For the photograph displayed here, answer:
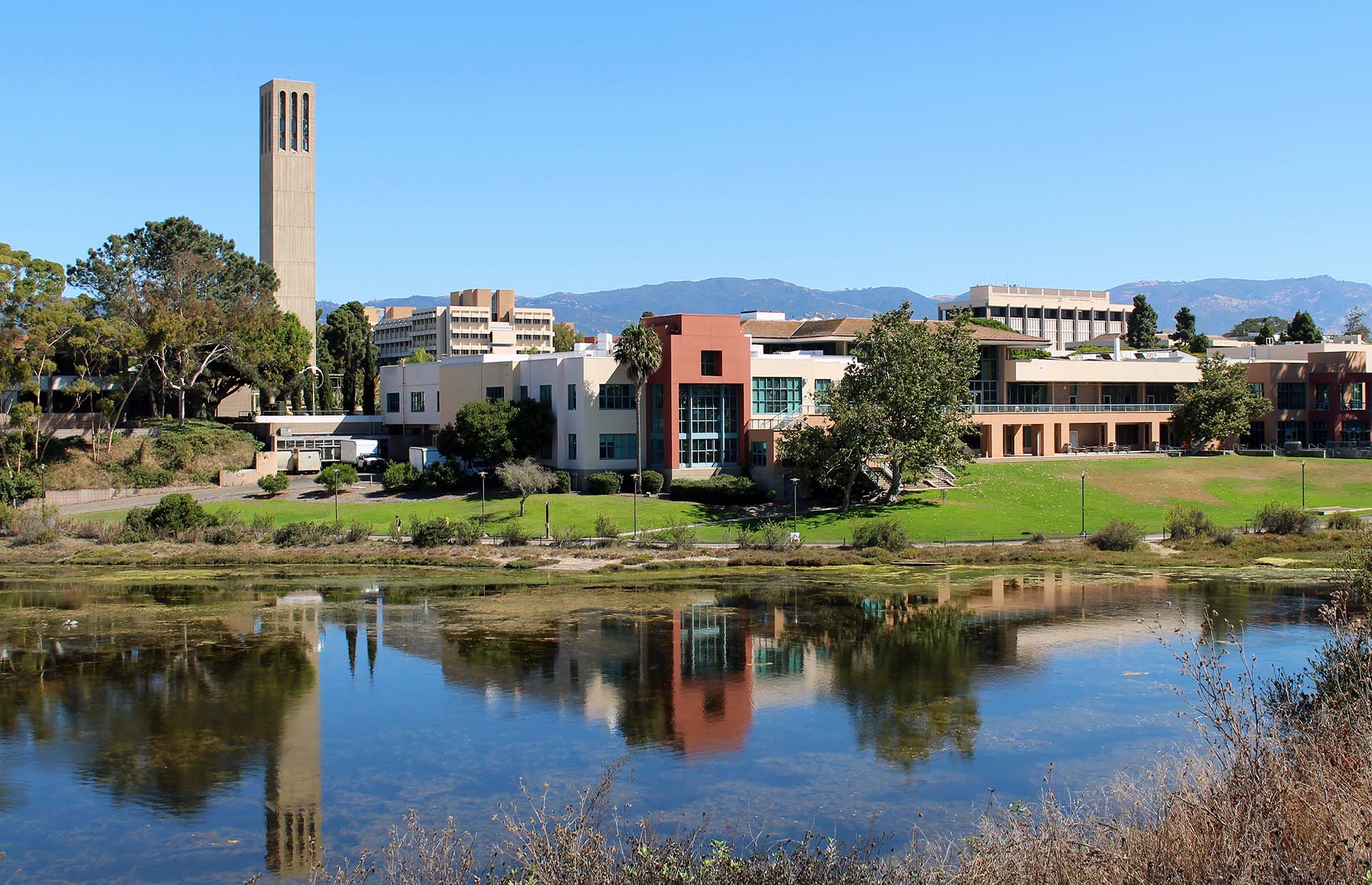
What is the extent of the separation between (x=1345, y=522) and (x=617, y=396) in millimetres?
42737

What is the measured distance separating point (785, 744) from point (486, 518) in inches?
1643

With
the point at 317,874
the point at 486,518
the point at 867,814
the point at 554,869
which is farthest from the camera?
the point at 486,518

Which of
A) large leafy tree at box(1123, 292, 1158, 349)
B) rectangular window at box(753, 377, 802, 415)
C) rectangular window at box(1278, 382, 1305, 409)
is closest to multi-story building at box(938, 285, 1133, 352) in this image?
large leafy tree at box(1123, 292, 1158, 349)

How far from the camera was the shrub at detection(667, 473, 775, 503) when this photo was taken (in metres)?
76.4

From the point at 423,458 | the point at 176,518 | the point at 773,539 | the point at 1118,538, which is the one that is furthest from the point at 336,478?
the point at 1118,538

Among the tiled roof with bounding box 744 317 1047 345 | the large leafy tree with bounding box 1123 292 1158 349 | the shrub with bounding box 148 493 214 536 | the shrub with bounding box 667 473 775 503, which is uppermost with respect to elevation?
the large leafy tree with bounding box 1123 292 1158 349

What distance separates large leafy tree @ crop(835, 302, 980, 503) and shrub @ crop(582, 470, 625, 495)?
14789 mm

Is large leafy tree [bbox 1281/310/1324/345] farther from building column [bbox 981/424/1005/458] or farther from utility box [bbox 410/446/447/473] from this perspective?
utility box [bbox 410/446/447/473]

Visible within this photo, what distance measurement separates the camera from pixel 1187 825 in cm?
1883

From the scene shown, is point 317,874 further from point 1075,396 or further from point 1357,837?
point 1075,396

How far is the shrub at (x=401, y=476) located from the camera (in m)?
81.2

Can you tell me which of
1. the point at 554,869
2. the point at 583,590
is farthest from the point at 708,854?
the point at 583,590

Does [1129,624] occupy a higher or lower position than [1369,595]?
lower

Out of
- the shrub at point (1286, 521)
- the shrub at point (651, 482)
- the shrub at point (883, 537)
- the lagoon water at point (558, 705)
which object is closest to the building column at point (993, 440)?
Answer: the shrub at point (1286, 521)
